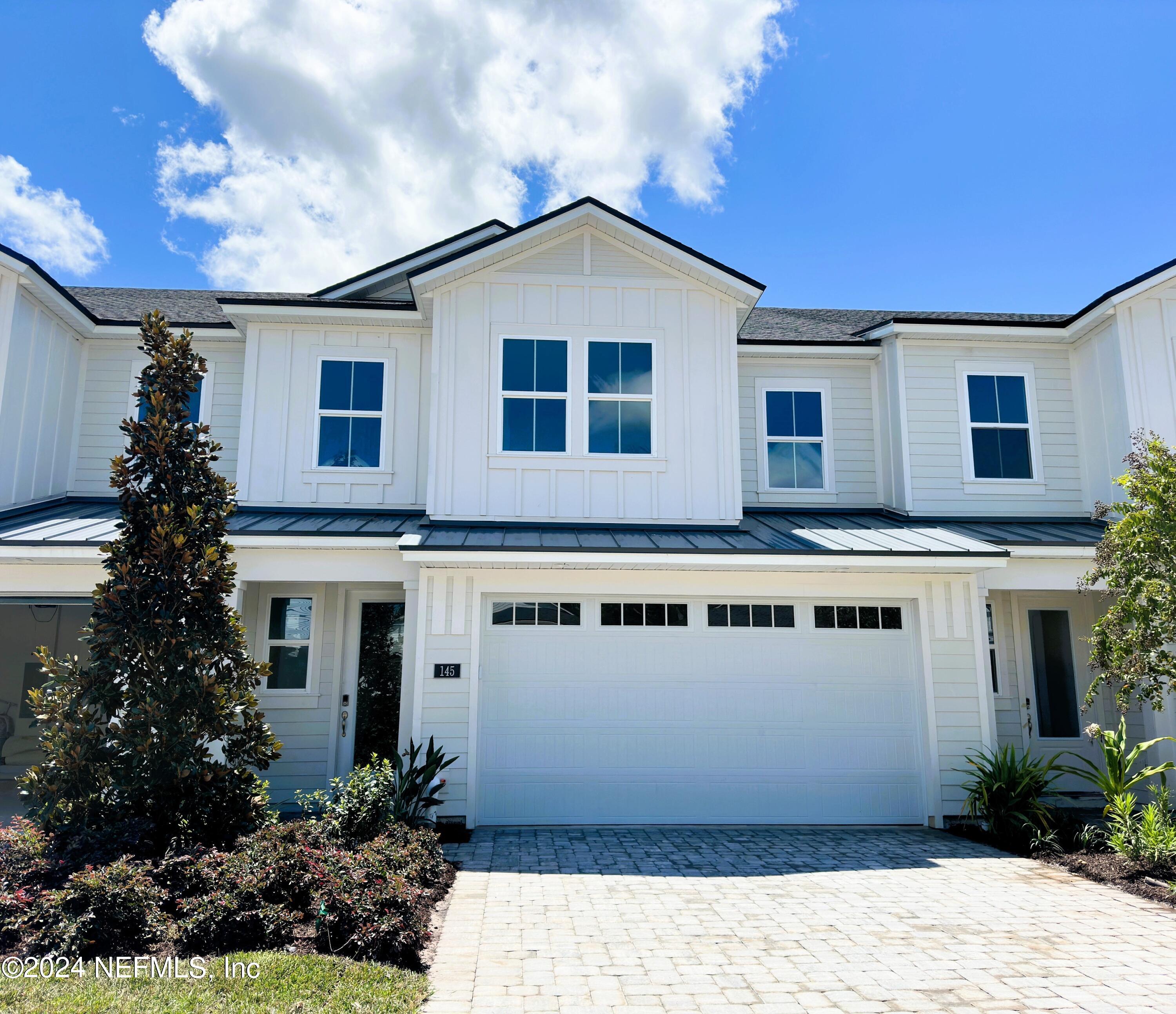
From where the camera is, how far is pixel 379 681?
10383 mm

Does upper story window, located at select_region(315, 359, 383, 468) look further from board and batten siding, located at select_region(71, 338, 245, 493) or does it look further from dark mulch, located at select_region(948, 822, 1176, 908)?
dark mulch, located at select_region(948, 822, 1176, 908)

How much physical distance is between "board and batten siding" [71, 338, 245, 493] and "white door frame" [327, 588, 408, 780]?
2717 mm

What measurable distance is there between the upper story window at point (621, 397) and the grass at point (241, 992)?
689cm

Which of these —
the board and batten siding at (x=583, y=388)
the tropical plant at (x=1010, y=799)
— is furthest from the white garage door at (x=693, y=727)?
the board and batten siding at (x=583, y=388)

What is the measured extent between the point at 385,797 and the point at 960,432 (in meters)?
9.48

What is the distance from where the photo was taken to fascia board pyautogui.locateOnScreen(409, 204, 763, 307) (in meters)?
10.2

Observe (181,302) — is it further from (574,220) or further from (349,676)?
(349,676)

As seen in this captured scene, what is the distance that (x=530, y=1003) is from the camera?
13.8 ft

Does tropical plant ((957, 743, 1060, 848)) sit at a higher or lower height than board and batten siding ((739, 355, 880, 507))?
lower

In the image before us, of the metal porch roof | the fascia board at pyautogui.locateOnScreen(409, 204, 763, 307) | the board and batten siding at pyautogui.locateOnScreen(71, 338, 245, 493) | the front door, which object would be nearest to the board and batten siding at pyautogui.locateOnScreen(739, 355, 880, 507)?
the metal porch roof

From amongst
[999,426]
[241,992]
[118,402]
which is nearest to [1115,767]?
[999,426]

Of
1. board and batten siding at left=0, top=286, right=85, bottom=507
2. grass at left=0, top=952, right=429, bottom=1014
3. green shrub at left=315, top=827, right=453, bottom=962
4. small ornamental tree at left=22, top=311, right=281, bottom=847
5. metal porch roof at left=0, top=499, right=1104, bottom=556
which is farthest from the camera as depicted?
board and batten siding at left=0, top=286, right=85, bottom=507

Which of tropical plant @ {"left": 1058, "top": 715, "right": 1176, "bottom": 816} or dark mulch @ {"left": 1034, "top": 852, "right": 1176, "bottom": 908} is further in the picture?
tropical plant @ {"left": 1058, "top": 715, "right": 1176, "bottom": 816}

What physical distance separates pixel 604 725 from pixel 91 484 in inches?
322
